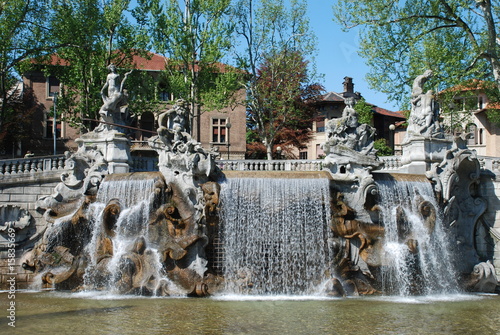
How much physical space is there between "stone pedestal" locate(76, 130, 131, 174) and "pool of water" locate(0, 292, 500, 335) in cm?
630

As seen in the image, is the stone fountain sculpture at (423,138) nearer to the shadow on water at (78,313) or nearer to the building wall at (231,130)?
the shadow on water at (78,313)

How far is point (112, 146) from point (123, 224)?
181 inches

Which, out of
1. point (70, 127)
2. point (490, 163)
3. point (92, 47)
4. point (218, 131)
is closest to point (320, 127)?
point (218, 131)

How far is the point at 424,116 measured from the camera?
24453 millimetres

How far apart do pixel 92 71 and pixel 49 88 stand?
1677 cm

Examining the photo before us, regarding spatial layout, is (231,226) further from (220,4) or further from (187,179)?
(220,4)

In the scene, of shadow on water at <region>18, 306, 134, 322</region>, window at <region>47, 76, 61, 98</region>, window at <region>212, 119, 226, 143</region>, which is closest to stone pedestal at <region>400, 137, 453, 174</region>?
shadow on water at <region>18, 306, 134, 322</region>

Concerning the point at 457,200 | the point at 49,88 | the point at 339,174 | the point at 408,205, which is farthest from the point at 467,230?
the point at 49,88

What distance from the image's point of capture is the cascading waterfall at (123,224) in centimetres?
1939

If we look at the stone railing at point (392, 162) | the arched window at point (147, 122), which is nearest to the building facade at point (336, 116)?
the arched window at point (147, 122)

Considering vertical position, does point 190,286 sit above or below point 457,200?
below

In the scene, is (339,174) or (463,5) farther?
(463,5)

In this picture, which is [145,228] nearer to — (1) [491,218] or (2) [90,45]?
(1) [491,218]

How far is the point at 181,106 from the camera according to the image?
74.6ft
